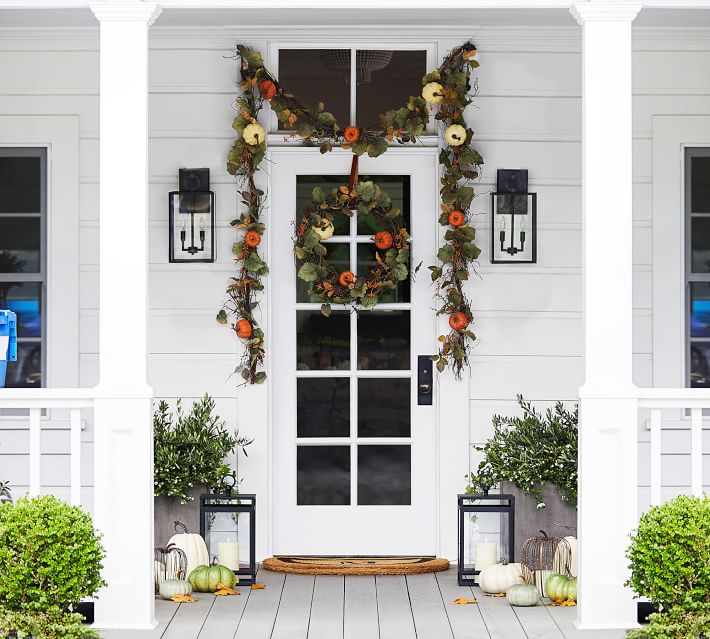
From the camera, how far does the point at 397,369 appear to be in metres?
5.54

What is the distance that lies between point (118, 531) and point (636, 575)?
198cm

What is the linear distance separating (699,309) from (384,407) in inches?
67.4

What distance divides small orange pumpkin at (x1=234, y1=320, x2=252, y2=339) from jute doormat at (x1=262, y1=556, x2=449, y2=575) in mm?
1138

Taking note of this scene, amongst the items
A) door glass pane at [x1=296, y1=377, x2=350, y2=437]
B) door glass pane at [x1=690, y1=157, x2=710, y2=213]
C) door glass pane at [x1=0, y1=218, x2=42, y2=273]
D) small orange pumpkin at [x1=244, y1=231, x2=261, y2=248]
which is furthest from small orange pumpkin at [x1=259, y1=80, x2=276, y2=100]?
door glass pane at [x1=690, y1=157, x2=710, y2=213]

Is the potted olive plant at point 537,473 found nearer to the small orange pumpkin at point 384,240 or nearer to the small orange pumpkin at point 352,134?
the small orange pumpkin at point 384,240

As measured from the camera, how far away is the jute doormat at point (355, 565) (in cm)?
516

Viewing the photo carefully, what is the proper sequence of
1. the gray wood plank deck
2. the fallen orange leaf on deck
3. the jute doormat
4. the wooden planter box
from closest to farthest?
the gray wood plank deck → the fallen orange leaf on deck → the wooden planter box → the jute doormat

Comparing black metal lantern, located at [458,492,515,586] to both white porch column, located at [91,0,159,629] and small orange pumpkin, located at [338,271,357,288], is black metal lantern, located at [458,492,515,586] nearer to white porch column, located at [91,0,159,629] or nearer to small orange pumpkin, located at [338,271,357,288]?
small orange pumpkin, located at [338,271,357,288]

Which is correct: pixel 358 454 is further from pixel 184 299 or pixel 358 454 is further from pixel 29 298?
pixel 29 298

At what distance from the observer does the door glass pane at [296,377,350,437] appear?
5.53 meters

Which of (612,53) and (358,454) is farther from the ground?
(612,53)

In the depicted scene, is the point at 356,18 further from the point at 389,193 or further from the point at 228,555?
the point at 228,555

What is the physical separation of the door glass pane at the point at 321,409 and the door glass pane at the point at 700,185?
205 centimetres

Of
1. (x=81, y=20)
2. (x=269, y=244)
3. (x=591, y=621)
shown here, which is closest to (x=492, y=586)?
(x=591, y=621)
